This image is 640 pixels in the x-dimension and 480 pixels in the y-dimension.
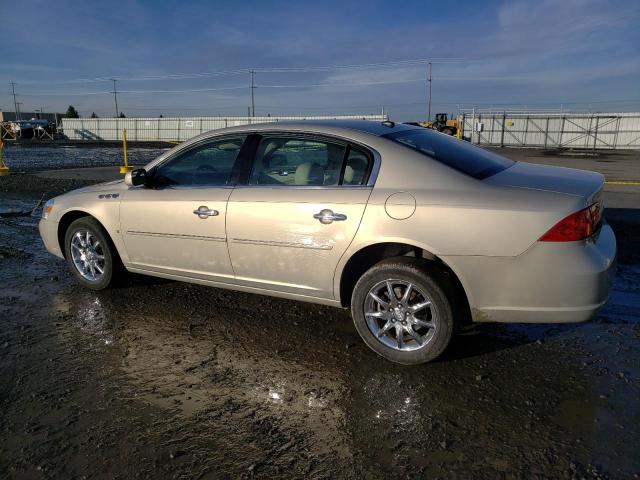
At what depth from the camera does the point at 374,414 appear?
286 centimetres

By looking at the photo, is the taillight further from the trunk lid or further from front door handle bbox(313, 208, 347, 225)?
Result: front door handle bbox(313, 208, 347, 225)

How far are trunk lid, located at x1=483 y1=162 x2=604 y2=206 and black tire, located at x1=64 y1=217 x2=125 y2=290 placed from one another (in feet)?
11.3

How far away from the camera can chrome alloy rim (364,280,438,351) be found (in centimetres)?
334

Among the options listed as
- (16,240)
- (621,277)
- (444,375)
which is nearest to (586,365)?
(444,375)

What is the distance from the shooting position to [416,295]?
339 centimetres

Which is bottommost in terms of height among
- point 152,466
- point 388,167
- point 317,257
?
point 152,466

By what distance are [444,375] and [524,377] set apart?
1.66ft

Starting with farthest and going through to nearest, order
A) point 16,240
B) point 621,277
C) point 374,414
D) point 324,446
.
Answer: point 16,240
point 621,277
point 374,414
point 324,446

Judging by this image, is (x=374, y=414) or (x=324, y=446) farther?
(x=374, y=414)

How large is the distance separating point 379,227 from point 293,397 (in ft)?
3.96

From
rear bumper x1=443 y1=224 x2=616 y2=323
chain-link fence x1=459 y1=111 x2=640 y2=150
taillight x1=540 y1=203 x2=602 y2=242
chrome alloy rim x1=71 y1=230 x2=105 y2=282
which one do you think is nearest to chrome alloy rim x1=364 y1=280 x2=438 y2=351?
rear bumper x1=443 y1=224 x2=616 y2=323

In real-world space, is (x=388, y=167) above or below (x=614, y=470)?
above

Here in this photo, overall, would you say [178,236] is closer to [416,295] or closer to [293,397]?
[293,397]

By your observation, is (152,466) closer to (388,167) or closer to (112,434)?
(112,434)
